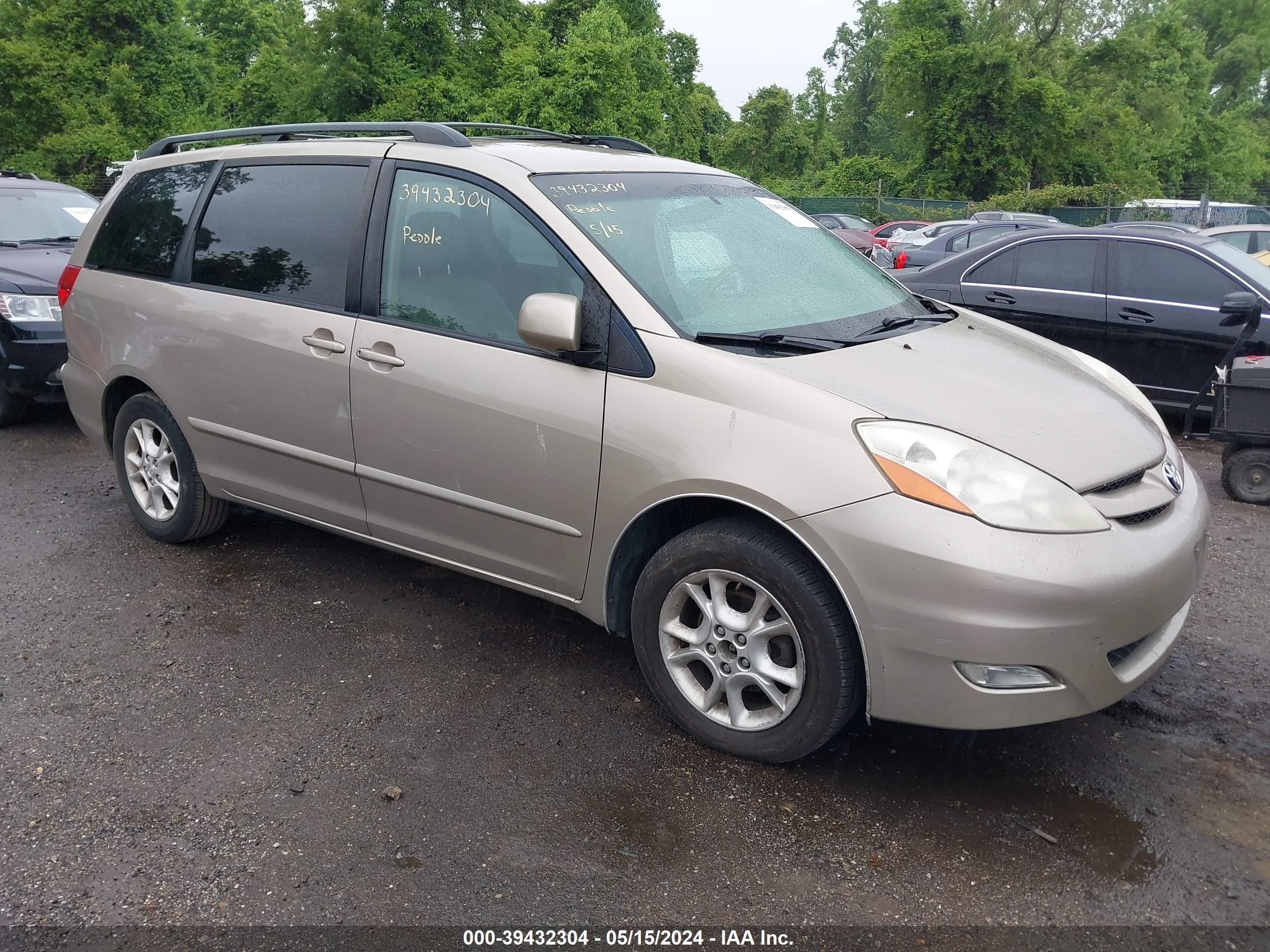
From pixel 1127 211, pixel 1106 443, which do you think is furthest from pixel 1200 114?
pixel 1106 443

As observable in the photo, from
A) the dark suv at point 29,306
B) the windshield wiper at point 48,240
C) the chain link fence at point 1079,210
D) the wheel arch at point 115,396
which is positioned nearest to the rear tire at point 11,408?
the dark suv at point 29,306

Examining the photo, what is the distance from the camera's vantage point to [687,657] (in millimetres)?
3248

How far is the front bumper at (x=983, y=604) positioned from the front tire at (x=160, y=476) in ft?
10.3

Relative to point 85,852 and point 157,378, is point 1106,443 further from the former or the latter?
point 157,378

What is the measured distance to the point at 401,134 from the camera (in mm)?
4211

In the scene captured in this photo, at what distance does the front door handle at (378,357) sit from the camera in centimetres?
375

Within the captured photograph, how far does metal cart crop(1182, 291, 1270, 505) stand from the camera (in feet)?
18.9

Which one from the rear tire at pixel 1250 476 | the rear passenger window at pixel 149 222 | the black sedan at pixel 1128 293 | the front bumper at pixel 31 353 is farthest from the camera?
the black sedan at pixel 1128 293

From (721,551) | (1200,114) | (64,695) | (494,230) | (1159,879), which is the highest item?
(1200,114)

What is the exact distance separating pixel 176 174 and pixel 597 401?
2771mm

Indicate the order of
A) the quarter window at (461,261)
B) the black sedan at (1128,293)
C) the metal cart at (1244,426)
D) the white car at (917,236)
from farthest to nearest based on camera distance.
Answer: the white car at (917,236) < the black sedan at (1128,293) < the metal cart at (1244,426) < the quarter window at (461,261)

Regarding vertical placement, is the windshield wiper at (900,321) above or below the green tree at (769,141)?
below

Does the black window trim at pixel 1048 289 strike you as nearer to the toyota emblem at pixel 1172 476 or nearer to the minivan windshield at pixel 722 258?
the minivan windshield at pixel 722 258

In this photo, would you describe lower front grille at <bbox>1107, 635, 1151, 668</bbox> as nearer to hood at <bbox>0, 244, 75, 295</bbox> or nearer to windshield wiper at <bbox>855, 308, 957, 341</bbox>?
windshield wiper at <bbox>855, 308, 957, 341</bbox>
